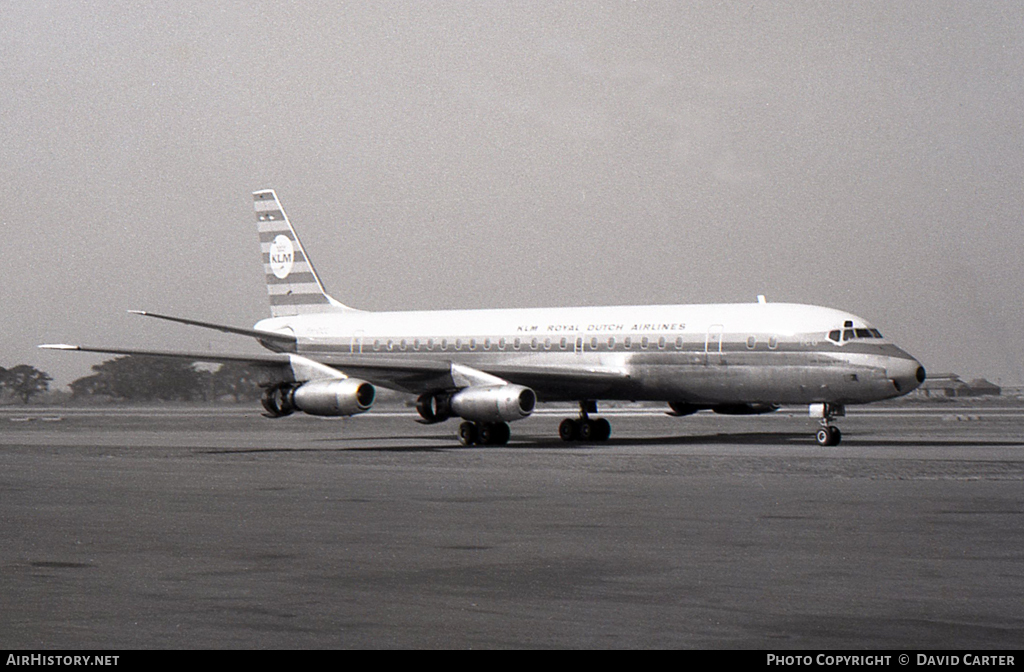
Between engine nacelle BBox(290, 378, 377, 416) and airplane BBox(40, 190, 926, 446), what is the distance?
4 centimetres

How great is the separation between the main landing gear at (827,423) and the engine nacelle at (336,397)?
12499 millimetres

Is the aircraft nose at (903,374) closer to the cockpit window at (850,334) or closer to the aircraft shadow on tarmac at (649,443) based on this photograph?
the cockpit window at (850,334)

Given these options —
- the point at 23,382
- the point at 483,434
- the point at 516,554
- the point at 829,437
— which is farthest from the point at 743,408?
the point at 23,382

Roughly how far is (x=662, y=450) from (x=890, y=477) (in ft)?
36.4

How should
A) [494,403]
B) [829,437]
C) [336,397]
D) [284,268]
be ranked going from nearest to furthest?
[829,437]
[494,403]
[336,397]
[284,268]

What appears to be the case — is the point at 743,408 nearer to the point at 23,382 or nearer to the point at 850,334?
the point at 850,334

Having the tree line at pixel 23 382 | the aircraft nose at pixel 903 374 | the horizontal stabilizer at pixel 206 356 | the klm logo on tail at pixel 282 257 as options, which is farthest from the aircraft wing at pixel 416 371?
the tree line at pixel 23 382

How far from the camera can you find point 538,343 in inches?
1676

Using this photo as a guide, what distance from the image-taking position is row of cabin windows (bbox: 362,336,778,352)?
39.3 m

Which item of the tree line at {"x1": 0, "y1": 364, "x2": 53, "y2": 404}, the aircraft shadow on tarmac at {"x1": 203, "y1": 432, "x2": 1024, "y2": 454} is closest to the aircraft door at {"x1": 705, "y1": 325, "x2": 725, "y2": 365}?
the aircraft shadow on tarmac at {"x1": 203, "y1": 432, "x2": 1024, "y2": 454}

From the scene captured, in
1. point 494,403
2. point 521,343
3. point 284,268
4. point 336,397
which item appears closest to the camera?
point 494,403

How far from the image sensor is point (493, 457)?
32.7 metres

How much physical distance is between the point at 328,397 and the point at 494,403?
194 inches

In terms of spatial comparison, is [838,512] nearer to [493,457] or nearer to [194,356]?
[493,457]
